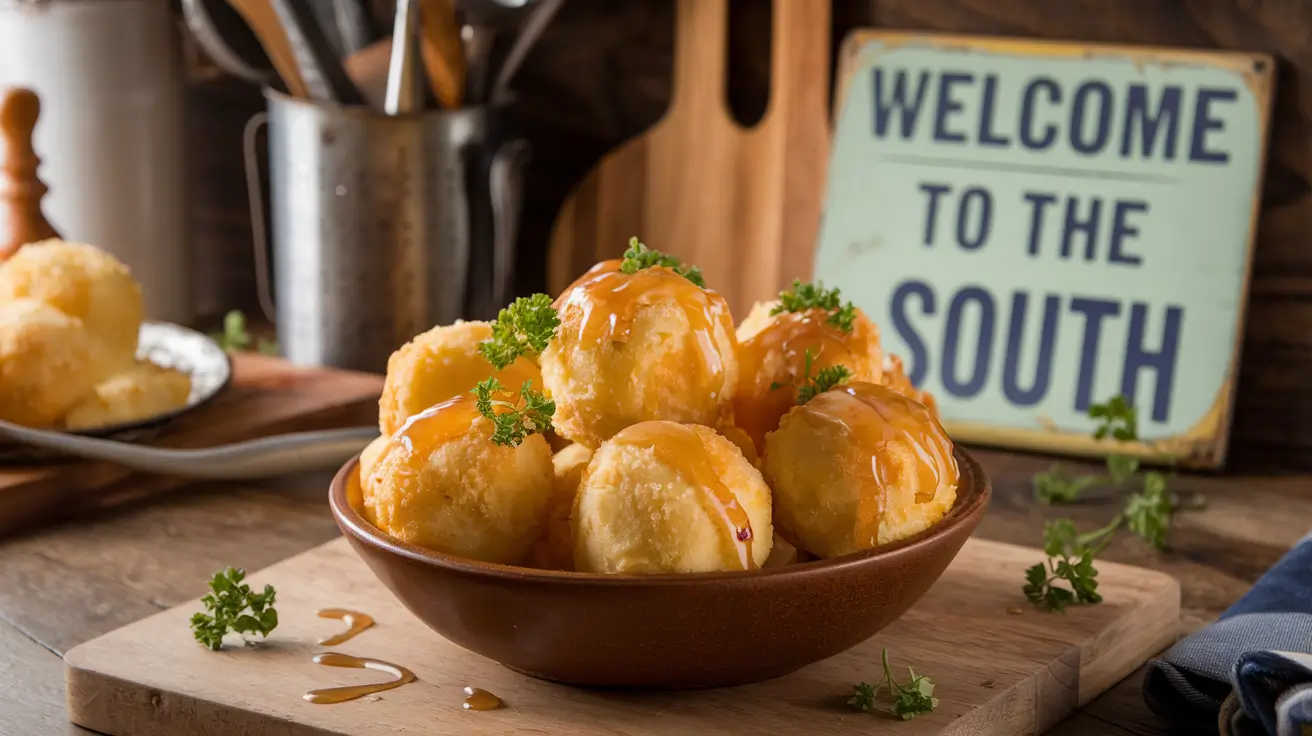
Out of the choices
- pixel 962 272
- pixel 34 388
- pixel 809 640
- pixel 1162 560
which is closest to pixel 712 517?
pixel 809 640

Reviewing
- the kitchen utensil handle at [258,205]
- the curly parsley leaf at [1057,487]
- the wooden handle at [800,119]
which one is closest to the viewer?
the curly parsley leaf at [1057,487]

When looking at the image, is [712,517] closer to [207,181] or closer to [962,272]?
[962,272]

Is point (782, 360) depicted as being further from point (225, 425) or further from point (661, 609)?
point (225, 425)

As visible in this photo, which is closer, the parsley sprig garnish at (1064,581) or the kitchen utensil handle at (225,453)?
the parsley sprig garnish at (1064,581)

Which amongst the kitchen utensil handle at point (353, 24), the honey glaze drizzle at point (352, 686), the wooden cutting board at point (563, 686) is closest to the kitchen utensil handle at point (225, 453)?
the wooden cutting board at point (563, 686)

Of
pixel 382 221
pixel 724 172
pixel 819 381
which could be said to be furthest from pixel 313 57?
pixel 819 381

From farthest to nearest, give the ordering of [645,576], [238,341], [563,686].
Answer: [238,341] → [563,686] → [645,576]

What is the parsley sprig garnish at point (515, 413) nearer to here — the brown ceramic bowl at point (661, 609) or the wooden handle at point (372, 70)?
the brown ceramic bowl at point (661, 609)
